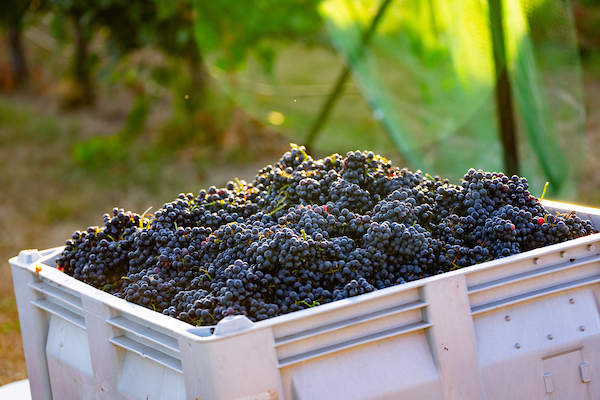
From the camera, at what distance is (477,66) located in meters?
2.72

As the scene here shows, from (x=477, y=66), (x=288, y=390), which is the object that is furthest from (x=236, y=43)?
(x=288, y=390)

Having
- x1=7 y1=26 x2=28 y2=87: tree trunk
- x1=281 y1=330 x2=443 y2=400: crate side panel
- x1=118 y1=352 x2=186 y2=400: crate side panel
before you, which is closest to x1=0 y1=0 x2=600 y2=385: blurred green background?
x1=7 y1=26 x2=28 y2=87: tree trunk

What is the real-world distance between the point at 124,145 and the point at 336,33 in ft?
8.73

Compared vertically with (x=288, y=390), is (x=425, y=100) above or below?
above

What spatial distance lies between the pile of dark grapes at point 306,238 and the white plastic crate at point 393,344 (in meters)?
0.07

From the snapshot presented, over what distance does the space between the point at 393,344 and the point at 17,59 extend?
745 centimetres

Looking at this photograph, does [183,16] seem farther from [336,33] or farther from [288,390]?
[288,390]

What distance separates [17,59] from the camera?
725 cm

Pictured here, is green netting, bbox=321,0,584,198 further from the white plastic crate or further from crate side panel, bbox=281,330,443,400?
crate side panel, bbox=281,330,443,400

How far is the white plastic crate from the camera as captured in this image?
0.97 m

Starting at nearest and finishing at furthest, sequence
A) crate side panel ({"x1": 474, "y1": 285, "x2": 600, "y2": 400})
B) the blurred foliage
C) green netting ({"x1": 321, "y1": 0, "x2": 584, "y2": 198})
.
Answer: crate side panel ({"x1": 474, "y1": 285, "x2": 600, "y2": 400}) < green netting ({"x1": 321, "y1": 0, "x2": 584, "y2": 198}) < the blurred foliage

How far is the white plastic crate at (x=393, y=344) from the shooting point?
0.97 meters

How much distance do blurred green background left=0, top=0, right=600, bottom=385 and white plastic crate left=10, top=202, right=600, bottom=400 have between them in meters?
1.56

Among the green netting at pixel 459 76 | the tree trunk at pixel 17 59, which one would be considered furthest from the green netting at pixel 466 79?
the tree trunk at pixel 17 59
